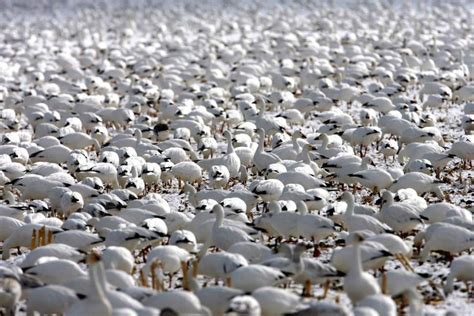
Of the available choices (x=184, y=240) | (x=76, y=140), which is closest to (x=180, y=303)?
(x=184, y=240)

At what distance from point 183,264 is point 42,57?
16099mm

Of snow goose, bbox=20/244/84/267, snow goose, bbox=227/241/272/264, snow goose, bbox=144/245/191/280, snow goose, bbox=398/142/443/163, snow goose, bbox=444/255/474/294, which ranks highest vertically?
snow goose, bbox=398/142/443/163

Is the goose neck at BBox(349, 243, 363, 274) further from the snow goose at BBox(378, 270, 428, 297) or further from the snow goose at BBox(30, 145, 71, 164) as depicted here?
the snow goose at BBox(30, 145, 71, 164)

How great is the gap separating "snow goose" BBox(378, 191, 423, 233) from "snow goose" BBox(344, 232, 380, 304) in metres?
1.80

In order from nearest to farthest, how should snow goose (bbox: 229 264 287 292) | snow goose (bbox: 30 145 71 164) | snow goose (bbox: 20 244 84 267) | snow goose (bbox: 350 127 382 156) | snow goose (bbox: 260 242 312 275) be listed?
snow goose (bbox: 229 264 287 292), snow goose (bbox: 260 242 312 275), snow goose (bbox: 20 244 84 267), snow goose (bbox: 30 145 71 164), snow goose (bbox: 350 127 382 156)

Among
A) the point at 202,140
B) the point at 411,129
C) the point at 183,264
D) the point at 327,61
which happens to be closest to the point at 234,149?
the point at 202,140

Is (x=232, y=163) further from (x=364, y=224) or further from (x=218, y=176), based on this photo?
(x=364, y=224)

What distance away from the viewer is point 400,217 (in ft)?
26.3

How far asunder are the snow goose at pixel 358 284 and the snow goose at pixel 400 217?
180 centimetres

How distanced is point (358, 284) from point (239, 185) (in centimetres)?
454

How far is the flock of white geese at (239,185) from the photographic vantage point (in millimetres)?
6449

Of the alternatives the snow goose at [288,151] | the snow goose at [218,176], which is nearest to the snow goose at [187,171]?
the snow goose at [218,176]

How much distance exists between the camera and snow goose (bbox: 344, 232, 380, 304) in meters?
6.14

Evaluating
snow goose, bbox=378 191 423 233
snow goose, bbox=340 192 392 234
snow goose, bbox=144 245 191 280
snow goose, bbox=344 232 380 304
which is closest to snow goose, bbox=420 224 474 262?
snow goose, bbox=340 192 392 234
